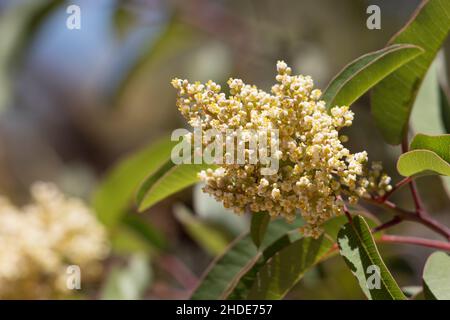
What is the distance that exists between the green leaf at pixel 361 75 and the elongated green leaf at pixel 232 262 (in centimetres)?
37

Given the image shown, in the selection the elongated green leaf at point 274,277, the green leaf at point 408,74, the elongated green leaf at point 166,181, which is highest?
the green leaf at point 408,74

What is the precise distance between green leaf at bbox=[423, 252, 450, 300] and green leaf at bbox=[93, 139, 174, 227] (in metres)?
1.24

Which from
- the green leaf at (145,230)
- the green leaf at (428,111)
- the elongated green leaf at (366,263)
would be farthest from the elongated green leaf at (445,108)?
the green leaf at (145,230)

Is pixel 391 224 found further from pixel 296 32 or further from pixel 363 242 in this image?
pixel 296 32

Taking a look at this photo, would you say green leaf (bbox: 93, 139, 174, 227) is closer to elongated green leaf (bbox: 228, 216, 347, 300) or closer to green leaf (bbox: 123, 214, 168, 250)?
green leaf (bbox: 123, 214, 168, 250)

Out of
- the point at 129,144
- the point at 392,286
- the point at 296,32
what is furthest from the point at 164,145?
the point at 129,144

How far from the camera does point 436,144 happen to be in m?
1.25

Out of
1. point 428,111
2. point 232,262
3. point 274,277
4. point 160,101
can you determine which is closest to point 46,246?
point 232,262

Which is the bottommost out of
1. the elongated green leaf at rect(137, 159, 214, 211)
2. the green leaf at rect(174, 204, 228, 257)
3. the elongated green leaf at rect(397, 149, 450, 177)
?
the elongated green leaf at rect(397, 149, 450, 177)

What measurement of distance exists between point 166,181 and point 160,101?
135 inches

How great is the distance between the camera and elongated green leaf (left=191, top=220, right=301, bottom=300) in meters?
1.57

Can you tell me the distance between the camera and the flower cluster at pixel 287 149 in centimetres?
117

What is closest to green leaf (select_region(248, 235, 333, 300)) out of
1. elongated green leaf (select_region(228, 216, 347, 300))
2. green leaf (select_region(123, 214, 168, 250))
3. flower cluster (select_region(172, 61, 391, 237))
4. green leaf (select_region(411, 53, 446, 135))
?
elongated green leaf (select_region(228, 216, 347, 300))

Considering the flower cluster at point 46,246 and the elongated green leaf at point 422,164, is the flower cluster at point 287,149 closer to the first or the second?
the elongated green leaf at point 422,164
